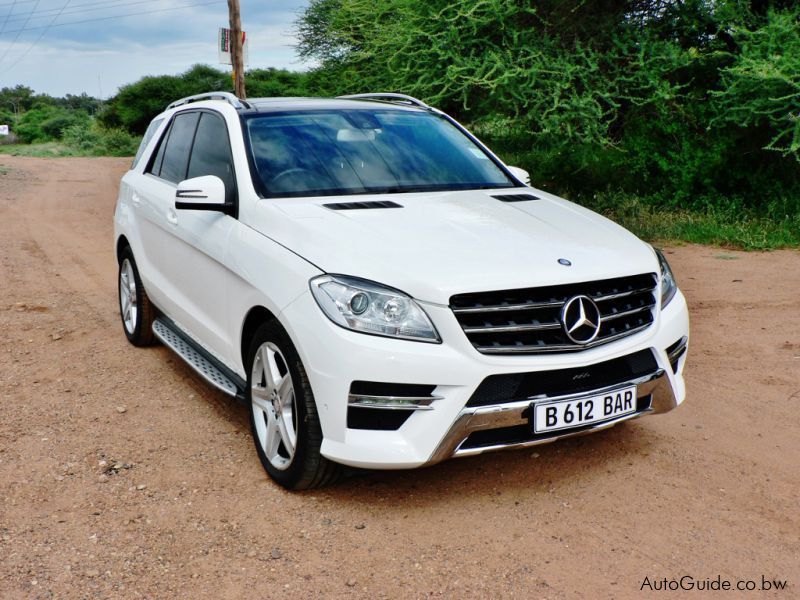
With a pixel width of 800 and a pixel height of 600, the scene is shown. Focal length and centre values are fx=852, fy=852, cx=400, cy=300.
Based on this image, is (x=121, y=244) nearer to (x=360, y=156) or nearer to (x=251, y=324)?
(x=360, y=156)

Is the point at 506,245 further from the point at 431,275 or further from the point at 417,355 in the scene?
the point at 417,355

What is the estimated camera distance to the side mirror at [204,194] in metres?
4.26

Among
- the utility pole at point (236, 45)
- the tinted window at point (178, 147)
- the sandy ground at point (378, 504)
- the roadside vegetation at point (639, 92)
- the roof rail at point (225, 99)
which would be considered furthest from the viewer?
the utility pole at point (236, 45)

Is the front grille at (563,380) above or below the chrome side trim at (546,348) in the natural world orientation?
below

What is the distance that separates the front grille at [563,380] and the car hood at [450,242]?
1.20 feet

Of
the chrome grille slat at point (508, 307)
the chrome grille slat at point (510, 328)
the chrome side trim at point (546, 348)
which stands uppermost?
the chrome grille slat at point (508, 307)

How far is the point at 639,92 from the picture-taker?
11.9m

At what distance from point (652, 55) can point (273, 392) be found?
30.8ft

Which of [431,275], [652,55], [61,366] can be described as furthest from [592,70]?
[431,275]

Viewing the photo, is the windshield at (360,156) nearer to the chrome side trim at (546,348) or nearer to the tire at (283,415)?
the tire at (283,415)

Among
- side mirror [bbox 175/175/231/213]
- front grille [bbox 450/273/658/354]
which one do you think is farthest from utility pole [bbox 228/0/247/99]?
front grille [bbox 450/273/658/354]

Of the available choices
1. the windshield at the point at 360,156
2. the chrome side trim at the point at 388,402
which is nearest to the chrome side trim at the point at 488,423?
the chrome side trim at the point at 388,402

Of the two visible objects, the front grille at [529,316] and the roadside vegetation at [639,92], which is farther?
the roadside vegetation at [639,92]

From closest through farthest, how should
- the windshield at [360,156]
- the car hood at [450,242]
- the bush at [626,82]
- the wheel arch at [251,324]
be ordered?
the car hood at [450,242], the wheel arch at [251,324], the windshield at [360,156], the bush at [626,82]
